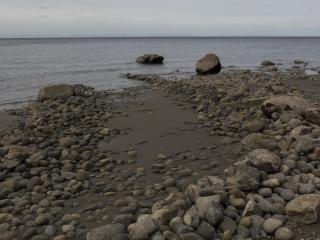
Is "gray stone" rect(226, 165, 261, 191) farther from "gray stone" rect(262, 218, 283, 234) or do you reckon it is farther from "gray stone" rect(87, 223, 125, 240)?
"gray stone" rect(87, 223, 125, 240)

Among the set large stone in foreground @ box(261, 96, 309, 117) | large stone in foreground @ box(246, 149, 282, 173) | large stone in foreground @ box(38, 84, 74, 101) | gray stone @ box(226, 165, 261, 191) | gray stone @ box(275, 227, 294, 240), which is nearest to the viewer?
gray stone @ box(275, 227, 294, 240)

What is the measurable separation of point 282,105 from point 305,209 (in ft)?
25.7

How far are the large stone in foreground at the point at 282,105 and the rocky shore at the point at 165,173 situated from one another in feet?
0.12

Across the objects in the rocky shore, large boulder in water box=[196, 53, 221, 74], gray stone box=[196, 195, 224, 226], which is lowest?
large boulder in water box=[196, 53, 221, 74]

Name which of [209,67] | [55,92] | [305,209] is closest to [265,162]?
[305,209]

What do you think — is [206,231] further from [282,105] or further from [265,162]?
[282,105]

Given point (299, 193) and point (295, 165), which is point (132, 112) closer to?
point (295, 165)

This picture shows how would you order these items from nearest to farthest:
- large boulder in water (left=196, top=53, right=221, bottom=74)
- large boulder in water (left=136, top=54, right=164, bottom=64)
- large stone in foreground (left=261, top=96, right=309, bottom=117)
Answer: large stone in foreground (left=261, top=96, right=309, bottom=117) → large boulder in water (left=196, top=53, right=221, bottom=74) → large boulder in water (left=136, top=54, right=164, bottom=64)

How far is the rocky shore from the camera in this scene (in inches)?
254

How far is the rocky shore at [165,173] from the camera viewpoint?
644cm

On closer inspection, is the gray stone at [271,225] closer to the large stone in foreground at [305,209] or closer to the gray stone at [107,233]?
the large stone in foreground at [305,209]

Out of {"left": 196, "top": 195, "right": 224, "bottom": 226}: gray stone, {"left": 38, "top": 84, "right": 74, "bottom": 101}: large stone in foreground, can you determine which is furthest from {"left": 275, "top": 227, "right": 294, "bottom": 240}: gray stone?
{"left": 38, "top": 84, "right": 74, "bottom": 101}: large stone in foreground

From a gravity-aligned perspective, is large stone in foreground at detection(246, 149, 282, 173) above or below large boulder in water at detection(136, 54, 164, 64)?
above

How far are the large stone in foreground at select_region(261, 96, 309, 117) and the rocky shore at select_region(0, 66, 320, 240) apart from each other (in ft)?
0.12
